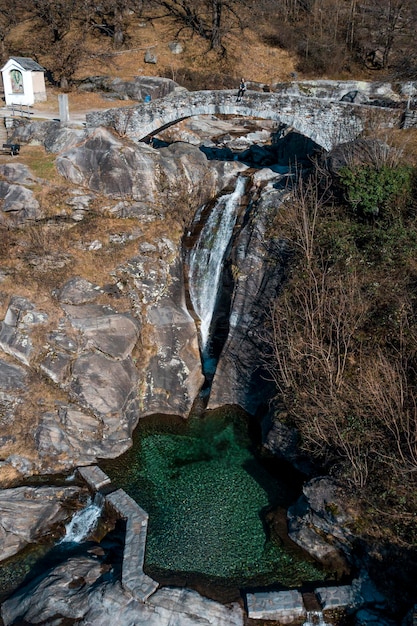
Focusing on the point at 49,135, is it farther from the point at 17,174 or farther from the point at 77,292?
the point at 77,292

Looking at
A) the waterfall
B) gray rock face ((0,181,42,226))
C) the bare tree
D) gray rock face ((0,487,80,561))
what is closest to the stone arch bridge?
gray rock face ((0,181,42,226))

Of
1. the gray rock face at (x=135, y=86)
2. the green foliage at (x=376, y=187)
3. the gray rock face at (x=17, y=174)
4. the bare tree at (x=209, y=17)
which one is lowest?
the gray rock face at (x=17, y=174)

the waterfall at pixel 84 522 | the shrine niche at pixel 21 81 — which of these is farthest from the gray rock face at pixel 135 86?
the waterfall at pixel 84 522

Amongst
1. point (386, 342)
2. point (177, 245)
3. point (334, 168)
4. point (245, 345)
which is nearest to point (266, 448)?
point (245, 345)

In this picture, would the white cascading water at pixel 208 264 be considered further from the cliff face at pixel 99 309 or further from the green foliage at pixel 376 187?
the green foliage at pixel 376 187

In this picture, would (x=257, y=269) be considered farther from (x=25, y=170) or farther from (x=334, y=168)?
(x=25, y=170)

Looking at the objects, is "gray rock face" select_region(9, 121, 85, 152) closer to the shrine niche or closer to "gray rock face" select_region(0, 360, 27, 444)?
the shrine niche
